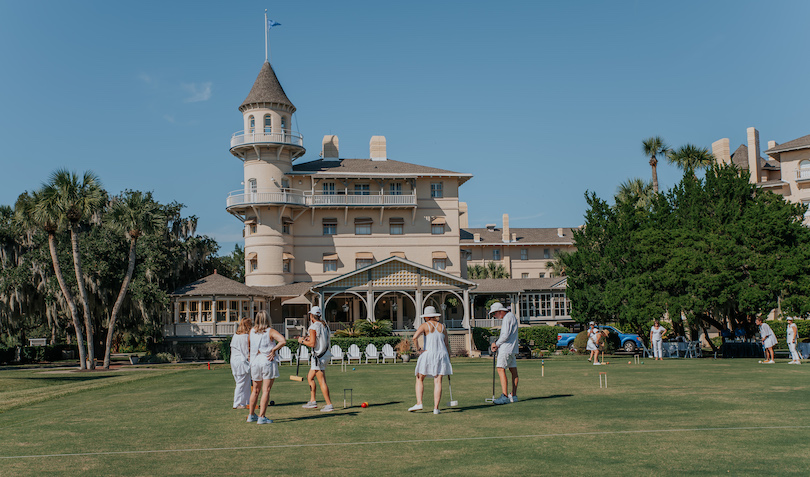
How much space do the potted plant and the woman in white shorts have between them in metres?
21.3

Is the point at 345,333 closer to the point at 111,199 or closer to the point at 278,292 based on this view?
the point at 278,292

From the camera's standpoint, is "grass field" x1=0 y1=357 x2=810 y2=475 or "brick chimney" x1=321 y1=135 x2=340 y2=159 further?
"brick chimney" x1=321 y1=135 x2=340 y2=159

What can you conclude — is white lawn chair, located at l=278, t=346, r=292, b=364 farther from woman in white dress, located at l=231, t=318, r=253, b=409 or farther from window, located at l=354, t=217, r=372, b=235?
window, located at l=354, t=217, r=372, b=235

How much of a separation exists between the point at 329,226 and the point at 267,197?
17.9 ft

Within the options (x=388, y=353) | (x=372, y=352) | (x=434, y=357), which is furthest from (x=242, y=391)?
(x=388, y=353)

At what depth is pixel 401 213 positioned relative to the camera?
2174 inches

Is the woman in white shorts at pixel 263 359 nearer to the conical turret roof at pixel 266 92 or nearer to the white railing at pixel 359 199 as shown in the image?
the white railing at pixel 359 199

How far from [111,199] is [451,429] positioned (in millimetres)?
45178

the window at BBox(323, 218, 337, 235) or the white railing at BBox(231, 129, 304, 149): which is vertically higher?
the white railing at BBox(231, 129, 304, 149)

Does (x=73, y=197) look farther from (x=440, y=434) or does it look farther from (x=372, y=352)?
(x=440, y=434)

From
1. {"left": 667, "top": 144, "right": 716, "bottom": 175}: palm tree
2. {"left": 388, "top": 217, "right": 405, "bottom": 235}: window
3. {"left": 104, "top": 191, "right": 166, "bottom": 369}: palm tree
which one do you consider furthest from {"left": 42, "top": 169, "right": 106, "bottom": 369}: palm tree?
{"left": 667, "top": 144, "right": 716, "bottom": 175}: palm tree

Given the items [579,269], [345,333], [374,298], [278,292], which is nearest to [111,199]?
[278,292]

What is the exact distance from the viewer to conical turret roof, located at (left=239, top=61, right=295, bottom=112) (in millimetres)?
52912

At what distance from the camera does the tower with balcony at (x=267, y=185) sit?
5216cm
